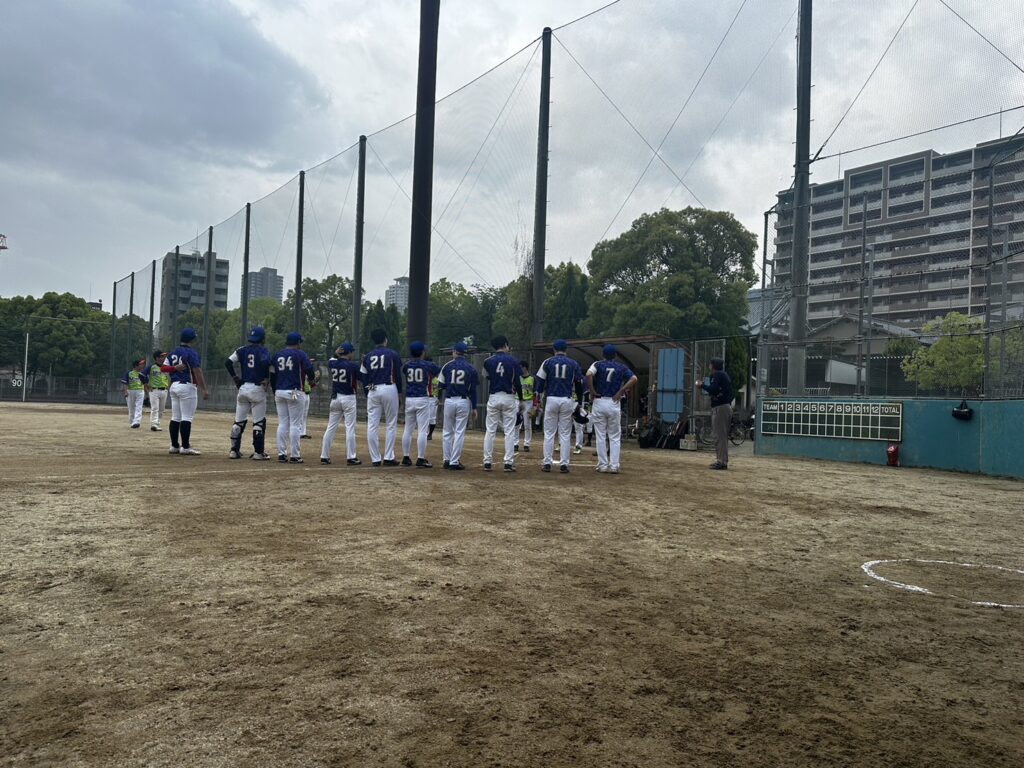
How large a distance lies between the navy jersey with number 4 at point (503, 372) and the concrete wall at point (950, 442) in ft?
30.0

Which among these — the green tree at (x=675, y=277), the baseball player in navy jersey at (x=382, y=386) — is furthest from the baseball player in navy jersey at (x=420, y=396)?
the green tree at (x=675, y=277)

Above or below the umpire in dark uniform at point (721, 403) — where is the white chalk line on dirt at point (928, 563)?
below

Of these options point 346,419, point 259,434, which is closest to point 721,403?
point 346,419

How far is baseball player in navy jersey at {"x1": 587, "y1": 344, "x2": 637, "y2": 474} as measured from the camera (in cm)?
1220

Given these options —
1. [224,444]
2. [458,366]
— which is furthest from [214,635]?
[224,444]

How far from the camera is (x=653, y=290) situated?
4097 centimetres

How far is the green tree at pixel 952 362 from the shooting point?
48.0 feet

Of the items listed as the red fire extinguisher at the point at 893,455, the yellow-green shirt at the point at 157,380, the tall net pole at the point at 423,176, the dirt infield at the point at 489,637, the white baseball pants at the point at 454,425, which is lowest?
the dirt infield at the point at 489,637

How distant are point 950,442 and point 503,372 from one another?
9.76 metres

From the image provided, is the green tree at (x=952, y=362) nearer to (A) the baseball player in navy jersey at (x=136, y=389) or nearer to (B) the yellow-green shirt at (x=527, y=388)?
(B) the yellow-green shirt at (x=527, y=388)

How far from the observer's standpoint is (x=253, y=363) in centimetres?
1217

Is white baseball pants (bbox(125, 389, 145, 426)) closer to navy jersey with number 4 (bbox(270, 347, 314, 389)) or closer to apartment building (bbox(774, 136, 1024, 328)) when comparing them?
navy jersey with number 4 (bbox(270, 347, 314, 389))

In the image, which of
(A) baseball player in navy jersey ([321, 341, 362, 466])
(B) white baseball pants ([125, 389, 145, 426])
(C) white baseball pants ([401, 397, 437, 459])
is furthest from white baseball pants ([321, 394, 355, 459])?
(B) white baseball pants ([125, 389, 145, 426])

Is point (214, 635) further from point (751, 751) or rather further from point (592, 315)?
point (592, 315)
